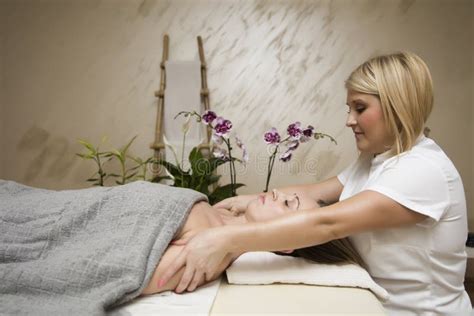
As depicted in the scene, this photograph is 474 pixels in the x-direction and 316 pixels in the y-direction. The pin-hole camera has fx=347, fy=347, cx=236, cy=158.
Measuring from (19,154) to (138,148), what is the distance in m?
0.83

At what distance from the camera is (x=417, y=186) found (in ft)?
3.21

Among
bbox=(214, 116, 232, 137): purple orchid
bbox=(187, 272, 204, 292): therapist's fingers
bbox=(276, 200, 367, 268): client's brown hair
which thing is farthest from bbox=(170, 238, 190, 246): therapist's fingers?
bbox=(214, 116, 232, 137): purple orchid

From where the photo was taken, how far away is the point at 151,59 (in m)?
2.22

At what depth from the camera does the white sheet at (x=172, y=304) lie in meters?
0.89

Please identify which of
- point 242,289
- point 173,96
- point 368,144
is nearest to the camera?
point 242,289

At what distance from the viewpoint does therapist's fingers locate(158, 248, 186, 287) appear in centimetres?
96

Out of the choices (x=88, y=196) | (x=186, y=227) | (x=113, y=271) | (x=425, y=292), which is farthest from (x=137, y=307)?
(x=425, y=292)

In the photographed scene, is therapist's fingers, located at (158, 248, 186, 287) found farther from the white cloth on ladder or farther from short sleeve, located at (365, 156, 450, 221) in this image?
the white cloth on ladder

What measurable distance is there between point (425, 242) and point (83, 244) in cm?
102

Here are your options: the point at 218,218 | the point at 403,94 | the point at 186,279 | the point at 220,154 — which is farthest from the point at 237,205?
the point at 403,94

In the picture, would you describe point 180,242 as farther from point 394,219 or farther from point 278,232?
point 394,219

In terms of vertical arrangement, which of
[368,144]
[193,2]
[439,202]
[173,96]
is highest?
[193,2]

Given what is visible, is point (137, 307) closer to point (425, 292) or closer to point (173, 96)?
point (425, 292)

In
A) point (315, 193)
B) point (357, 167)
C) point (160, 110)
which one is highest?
point (160, 110)
